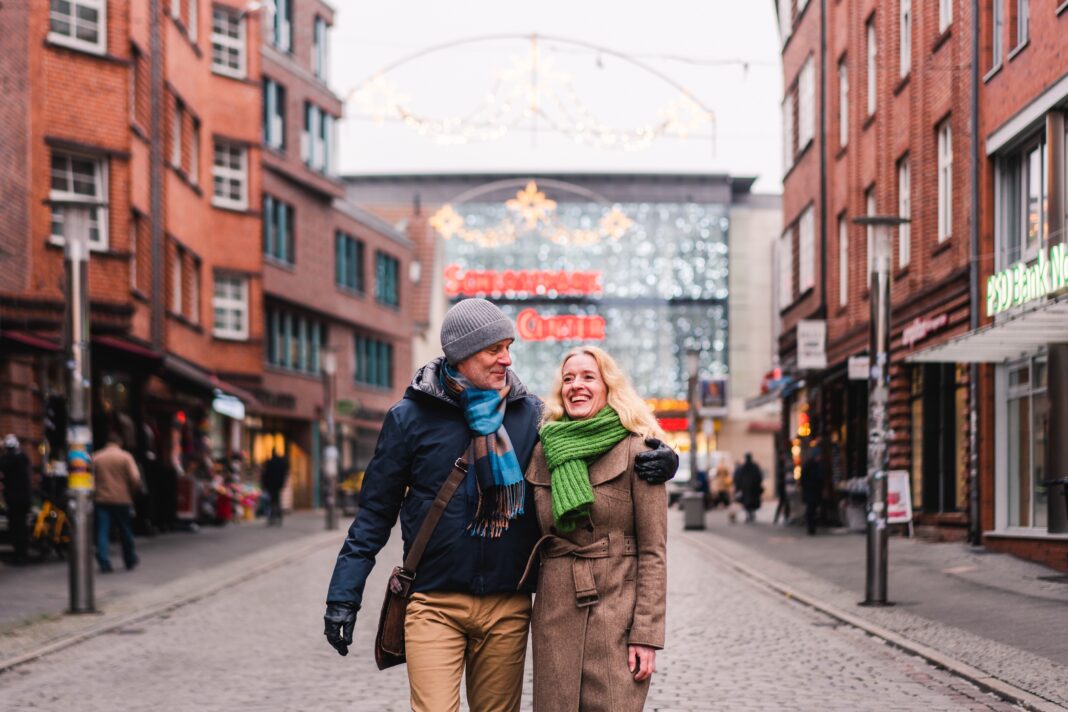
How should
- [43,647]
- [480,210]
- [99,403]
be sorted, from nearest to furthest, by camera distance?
1. [43,647]
2. [99,403]
3. [480,210]

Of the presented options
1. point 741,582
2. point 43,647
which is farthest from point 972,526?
point 43,647

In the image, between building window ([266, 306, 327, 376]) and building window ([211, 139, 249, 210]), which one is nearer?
building window ([211, 139, 249, 210])

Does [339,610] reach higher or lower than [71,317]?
lower

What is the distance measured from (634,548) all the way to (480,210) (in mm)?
72693

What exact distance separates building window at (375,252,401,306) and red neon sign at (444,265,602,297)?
9622 mm

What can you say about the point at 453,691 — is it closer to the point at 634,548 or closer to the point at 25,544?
the point at 634,548

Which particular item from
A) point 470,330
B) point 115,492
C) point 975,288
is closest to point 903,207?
point 975,288

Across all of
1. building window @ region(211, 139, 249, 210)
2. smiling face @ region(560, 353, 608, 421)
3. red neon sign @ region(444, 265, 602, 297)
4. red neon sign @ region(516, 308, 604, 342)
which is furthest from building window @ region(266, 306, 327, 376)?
smiling face @ region(560, 353, 608, 421)

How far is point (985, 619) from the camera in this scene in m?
13.6

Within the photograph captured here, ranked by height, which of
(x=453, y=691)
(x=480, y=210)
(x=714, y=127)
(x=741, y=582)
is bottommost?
(x=741, y=582)

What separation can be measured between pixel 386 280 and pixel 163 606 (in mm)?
44969

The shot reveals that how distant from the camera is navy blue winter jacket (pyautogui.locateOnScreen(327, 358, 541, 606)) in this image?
4.99m

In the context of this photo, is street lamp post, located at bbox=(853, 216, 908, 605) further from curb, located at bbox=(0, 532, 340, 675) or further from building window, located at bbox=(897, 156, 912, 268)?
building window, located at bbox=(897, 156, 912, 268)

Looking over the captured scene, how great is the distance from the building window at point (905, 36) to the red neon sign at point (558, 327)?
4537 centimetres
